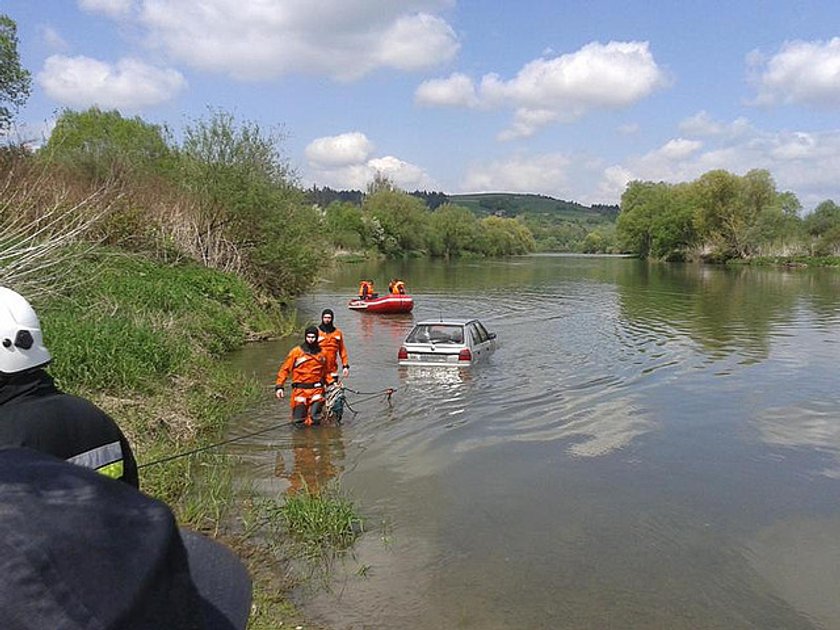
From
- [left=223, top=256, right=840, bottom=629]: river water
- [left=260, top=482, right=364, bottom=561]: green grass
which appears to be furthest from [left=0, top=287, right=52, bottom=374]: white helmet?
[left=260, top=482, right=364, bottom=561]: green grass

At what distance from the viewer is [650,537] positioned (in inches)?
293

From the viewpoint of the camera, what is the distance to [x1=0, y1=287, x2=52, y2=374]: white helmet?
2.65 meters

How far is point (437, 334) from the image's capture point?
15852 millimetres

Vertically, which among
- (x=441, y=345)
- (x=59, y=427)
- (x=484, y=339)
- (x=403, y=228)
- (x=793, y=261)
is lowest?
(x=484, y=339)

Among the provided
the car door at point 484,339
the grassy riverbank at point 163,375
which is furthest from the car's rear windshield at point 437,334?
the grassy riverbank at point 163,375

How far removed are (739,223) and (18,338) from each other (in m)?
90.5

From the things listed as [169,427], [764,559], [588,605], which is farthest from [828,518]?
[169,427]

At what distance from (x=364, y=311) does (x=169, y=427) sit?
1944 cm

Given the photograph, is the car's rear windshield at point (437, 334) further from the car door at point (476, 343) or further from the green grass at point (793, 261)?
the green grass at point (793, 261)

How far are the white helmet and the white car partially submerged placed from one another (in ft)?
41.9

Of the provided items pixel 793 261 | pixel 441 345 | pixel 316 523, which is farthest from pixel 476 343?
pixel 793 261

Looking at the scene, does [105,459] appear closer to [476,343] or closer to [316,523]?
[316,523]

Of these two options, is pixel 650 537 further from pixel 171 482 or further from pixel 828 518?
pixel 171 482

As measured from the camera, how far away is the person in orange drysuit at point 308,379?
36.3 feet
